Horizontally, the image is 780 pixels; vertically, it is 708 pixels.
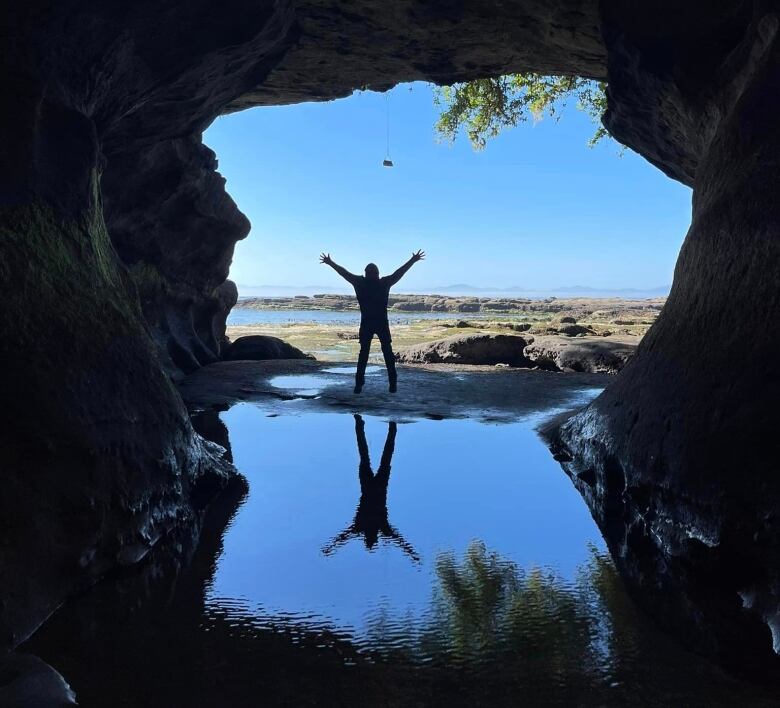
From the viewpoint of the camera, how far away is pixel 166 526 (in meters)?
4.48

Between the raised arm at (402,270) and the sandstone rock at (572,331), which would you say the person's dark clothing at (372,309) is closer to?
the raised arm at (402,270)

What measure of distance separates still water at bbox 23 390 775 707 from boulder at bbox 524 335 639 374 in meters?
9.48

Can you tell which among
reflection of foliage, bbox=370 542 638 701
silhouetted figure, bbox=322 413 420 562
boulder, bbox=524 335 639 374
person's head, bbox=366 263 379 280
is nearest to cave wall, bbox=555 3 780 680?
reflection of foliage, bbox=370 542 638 701

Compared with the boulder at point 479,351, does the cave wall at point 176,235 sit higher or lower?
higher

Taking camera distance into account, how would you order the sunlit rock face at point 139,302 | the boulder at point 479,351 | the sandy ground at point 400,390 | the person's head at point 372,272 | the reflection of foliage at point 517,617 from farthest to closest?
the boulder at point 479,351 < the person's head at point 372,272 < the sandy ground at point 400,390 < the sunlit rock face at point 139,302 < the reflection of foliage at point 517,617

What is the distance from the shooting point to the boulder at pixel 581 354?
1412 centimetres

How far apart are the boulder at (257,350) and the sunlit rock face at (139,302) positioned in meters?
7.29

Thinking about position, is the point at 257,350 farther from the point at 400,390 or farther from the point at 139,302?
the point at 139,302

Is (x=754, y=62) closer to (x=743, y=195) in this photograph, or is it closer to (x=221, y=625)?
(x=743, y=195)

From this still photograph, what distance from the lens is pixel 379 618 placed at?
3.13 m

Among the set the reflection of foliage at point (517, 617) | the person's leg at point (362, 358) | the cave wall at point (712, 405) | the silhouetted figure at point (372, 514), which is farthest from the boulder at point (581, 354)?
the reflection of foliage at point (517, 617)

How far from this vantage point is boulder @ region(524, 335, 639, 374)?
14125mm

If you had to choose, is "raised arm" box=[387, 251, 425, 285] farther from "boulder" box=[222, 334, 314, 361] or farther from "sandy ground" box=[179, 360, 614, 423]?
"boulder" box=[222, 334, 314, 361]

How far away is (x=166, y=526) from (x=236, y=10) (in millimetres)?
5754
